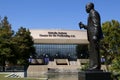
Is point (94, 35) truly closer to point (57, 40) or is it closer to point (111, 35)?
point (111, 35)

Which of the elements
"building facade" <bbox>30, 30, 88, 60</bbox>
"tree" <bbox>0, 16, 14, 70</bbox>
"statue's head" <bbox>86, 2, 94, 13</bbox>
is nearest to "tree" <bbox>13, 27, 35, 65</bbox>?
"tree" <bbox>0, 16, 14, 70</bbox>

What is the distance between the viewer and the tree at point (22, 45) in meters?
69.8

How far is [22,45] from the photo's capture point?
71.4 metres

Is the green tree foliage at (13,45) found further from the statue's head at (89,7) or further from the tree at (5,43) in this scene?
the statue's head at (89,7)

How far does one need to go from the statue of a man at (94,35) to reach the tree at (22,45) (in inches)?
2205

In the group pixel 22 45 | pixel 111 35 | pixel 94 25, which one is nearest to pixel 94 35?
pixel 94 25

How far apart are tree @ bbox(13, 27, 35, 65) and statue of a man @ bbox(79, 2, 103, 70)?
56.0m

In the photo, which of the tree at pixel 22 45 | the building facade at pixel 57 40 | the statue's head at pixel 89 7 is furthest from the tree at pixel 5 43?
the statue's head at pixel 89 7

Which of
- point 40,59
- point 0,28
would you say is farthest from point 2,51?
point 40,59

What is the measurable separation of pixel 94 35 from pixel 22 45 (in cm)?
5872

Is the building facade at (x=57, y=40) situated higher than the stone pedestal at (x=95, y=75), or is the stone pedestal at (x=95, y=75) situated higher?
the building facade at (x=57, y=40)

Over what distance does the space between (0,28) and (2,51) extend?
6836 mm

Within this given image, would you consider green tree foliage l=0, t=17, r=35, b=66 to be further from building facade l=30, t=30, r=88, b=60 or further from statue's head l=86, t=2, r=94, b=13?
statue's head l=86, t=2, r=94, b=13

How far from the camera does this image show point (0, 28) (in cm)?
7181
